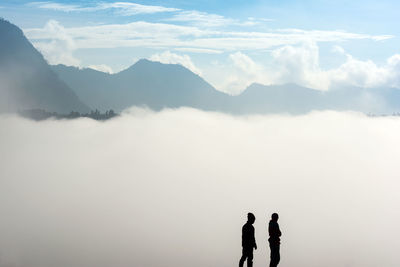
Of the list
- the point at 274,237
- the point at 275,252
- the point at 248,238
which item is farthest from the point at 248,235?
the point at 275,252

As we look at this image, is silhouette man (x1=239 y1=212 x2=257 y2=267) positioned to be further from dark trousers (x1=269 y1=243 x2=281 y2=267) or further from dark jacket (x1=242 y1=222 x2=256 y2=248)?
dark trousers (x1=269 y1=243 x2=281 y2=267)

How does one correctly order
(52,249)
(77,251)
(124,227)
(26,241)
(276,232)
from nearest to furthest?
(276,232)
(77,251)
(52,249)
(26,241)
(124,227)

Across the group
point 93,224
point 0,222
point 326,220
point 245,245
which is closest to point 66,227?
point 93,224

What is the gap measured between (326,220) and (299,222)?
473 inches

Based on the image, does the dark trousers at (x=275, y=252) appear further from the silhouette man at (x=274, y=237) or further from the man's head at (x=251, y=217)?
the man's head at (x=251, y=217)

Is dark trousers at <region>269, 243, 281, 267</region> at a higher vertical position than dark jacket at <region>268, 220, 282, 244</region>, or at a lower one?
lower

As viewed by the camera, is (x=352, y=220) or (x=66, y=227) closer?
(x=66, y=227)

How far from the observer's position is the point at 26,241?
429 feet

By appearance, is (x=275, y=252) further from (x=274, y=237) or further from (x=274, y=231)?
(x=274, y=231)

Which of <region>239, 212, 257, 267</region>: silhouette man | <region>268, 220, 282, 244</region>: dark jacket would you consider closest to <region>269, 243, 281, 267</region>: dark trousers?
<region>268, 220, 282, 244</region>: dark jacket

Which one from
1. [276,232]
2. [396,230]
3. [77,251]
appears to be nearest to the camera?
[276,232]

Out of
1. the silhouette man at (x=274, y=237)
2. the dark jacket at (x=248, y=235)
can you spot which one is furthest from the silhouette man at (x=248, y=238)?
the silhouette man at (x=274, y=237)

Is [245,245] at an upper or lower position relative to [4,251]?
upper

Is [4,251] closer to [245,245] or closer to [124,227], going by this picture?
[124,227]
